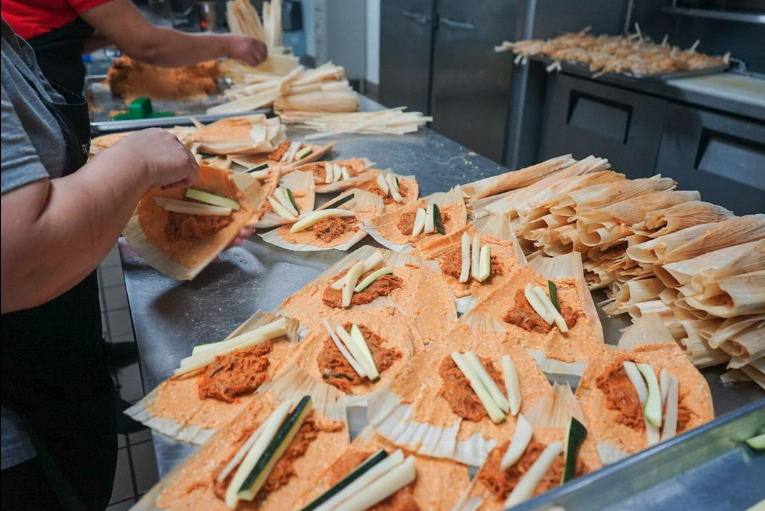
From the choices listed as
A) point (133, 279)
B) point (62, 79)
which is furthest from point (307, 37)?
point (133, 279)

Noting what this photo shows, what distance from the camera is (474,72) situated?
5078 millimetres

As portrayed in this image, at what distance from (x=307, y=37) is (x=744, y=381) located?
24.6ft

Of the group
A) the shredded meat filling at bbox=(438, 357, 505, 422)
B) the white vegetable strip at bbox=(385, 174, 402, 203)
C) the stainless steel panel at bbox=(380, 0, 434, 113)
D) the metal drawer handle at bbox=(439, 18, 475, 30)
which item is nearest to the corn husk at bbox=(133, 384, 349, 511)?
the shredded meat filling at bbox=(438, 357, 505, 422)

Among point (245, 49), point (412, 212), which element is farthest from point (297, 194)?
point (245, 49)

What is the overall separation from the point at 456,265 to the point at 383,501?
0.79 meters

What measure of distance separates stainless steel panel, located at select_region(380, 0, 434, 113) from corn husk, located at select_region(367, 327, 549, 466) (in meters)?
5.04

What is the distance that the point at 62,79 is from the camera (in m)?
2.66

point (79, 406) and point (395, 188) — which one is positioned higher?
point (395, 188)

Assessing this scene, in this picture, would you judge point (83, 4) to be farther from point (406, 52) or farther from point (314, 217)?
point (406, 52)

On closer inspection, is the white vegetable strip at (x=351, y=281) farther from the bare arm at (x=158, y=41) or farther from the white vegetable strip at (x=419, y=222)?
the bare arm at (x=158, y=41)

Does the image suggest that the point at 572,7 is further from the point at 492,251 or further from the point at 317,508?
the point at 317,508

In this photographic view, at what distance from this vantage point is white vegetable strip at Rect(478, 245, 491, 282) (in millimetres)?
1541

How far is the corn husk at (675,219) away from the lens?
4.95 ft

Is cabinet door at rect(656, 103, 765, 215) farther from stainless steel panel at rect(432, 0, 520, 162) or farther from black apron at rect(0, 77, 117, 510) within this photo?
black apron at rect(0, 77, 117, 510)
